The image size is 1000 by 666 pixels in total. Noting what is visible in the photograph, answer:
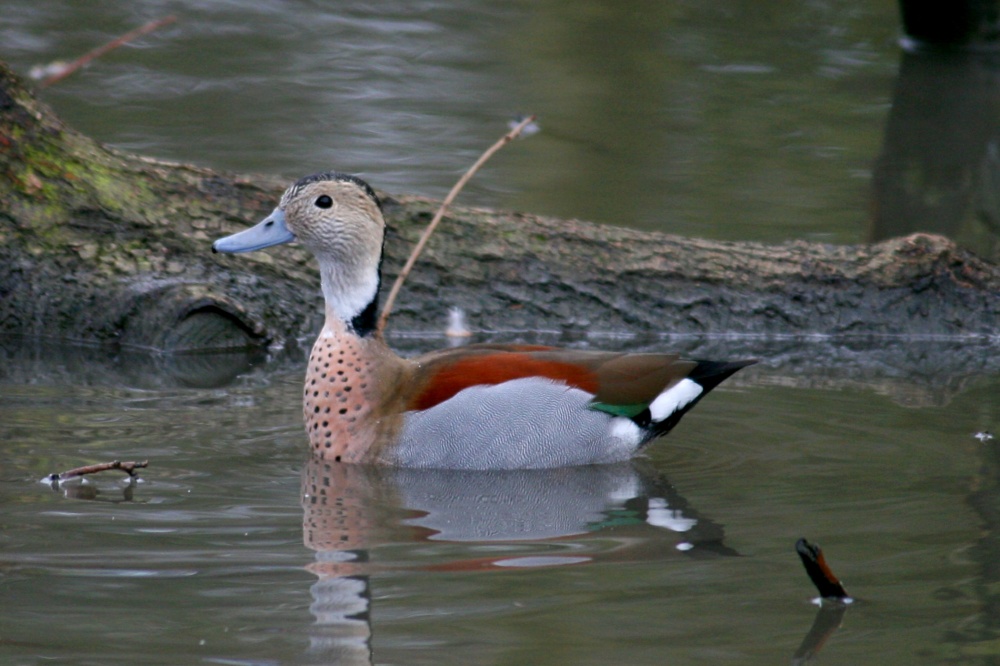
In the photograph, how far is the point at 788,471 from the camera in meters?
6.09

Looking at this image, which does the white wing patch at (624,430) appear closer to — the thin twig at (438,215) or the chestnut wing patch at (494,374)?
the chestnut wing patch at (494,374)

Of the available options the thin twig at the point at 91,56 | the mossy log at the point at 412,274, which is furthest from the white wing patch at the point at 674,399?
the thin twig at the point at 91,56

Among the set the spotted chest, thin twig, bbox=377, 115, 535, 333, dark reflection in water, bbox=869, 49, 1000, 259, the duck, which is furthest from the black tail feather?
dark reflection in water, bbox=869, 49, 1000, 259

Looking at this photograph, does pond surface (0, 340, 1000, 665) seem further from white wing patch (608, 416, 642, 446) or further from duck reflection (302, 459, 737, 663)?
white wing patch (608, 416, 642, 446)

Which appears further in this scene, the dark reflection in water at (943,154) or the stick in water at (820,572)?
the dark reflection in water at (943,154)

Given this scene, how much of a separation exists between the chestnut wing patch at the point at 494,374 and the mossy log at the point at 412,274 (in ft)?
7.96

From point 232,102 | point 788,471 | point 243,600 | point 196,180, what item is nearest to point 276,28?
point 232,102

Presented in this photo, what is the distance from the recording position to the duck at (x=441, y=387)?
20.2ft

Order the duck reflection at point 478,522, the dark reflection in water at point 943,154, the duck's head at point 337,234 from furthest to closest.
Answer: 1. the dark reflection in water at point 943,154
2. the duck's head at point 337,234
3. the duck reflection at point 478,522

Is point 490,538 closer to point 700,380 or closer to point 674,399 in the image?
point 674,399

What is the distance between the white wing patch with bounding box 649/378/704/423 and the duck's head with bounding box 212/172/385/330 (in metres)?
1.32

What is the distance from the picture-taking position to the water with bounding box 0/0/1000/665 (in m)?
4.23

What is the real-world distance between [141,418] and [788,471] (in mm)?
2907

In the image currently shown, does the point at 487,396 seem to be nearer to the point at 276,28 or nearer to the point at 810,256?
the point at 810,256
